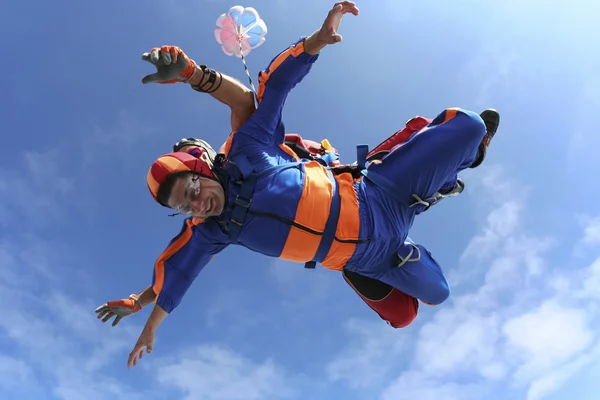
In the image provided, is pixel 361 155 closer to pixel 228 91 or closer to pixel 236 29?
pixel 228 91

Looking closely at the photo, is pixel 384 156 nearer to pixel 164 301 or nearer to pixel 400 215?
pixel 400 215

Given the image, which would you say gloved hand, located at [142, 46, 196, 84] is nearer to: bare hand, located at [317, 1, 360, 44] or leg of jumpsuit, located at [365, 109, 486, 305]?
bare hand, located at [317, 1, 360, 44]

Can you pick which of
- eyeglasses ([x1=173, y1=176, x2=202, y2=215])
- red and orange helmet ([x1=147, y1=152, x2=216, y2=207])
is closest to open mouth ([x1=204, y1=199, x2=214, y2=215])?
eyeglasses ([x1=173, y1=176, x2=202, y2=215])

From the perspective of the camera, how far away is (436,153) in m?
3.52

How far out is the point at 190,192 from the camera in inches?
134

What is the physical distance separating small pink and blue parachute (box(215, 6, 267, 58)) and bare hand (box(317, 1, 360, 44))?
163cm

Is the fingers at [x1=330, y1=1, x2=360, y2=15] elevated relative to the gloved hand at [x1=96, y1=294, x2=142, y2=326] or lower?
elevated

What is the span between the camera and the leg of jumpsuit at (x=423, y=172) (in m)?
3.51

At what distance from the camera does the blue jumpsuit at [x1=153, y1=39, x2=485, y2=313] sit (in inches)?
138

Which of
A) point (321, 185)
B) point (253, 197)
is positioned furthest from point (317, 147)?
point (253, 197)

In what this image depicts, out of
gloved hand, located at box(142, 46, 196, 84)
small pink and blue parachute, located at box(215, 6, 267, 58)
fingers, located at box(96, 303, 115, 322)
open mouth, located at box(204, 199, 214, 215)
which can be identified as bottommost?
fingers, located at box(96, 303, 115, 322)

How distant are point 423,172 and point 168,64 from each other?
2.39m

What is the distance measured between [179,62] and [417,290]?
10.5 feet

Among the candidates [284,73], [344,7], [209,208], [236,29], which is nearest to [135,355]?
[209,208]
